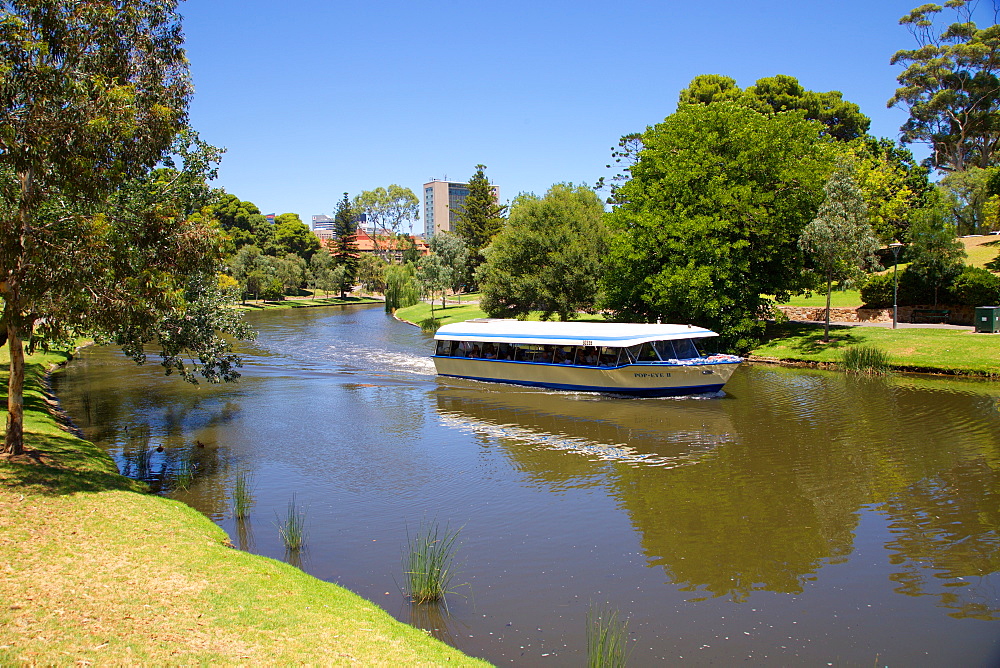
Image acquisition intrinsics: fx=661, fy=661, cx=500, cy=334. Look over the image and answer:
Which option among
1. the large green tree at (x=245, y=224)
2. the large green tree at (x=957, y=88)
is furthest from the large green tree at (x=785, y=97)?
the large green tree at (x=245, y=224)

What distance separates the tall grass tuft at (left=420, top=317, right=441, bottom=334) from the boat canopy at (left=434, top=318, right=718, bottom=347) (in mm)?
27669

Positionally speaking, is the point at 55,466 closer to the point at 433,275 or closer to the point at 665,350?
the point at 665,350

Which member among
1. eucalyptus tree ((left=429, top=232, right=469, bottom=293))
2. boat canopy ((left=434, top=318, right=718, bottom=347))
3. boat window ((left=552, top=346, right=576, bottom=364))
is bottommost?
boat window ((left=552, top=346, right=576, bottom=364))

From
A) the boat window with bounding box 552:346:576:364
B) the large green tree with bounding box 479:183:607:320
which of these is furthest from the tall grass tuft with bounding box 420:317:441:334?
the boat window with bounding box 552:346:576:364

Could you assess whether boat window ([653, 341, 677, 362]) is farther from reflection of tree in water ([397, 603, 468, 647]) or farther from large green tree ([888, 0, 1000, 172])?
large green tree ([888, 0, 1000, 172])

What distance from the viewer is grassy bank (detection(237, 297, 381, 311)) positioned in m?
98.9

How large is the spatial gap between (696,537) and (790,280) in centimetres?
3248

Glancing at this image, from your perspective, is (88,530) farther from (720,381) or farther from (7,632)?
(720,381)

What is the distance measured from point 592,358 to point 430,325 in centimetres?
3665

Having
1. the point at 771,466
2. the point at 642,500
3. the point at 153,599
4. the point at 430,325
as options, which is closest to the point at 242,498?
the point at 153,599

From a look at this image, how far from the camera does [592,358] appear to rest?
102 feet

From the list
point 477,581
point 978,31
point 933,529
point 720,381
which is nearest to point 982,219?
point 978,31

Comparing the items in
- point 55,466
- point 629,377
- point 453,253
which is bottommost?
point 55,466

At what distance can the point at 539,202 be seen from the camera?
5447 cm
